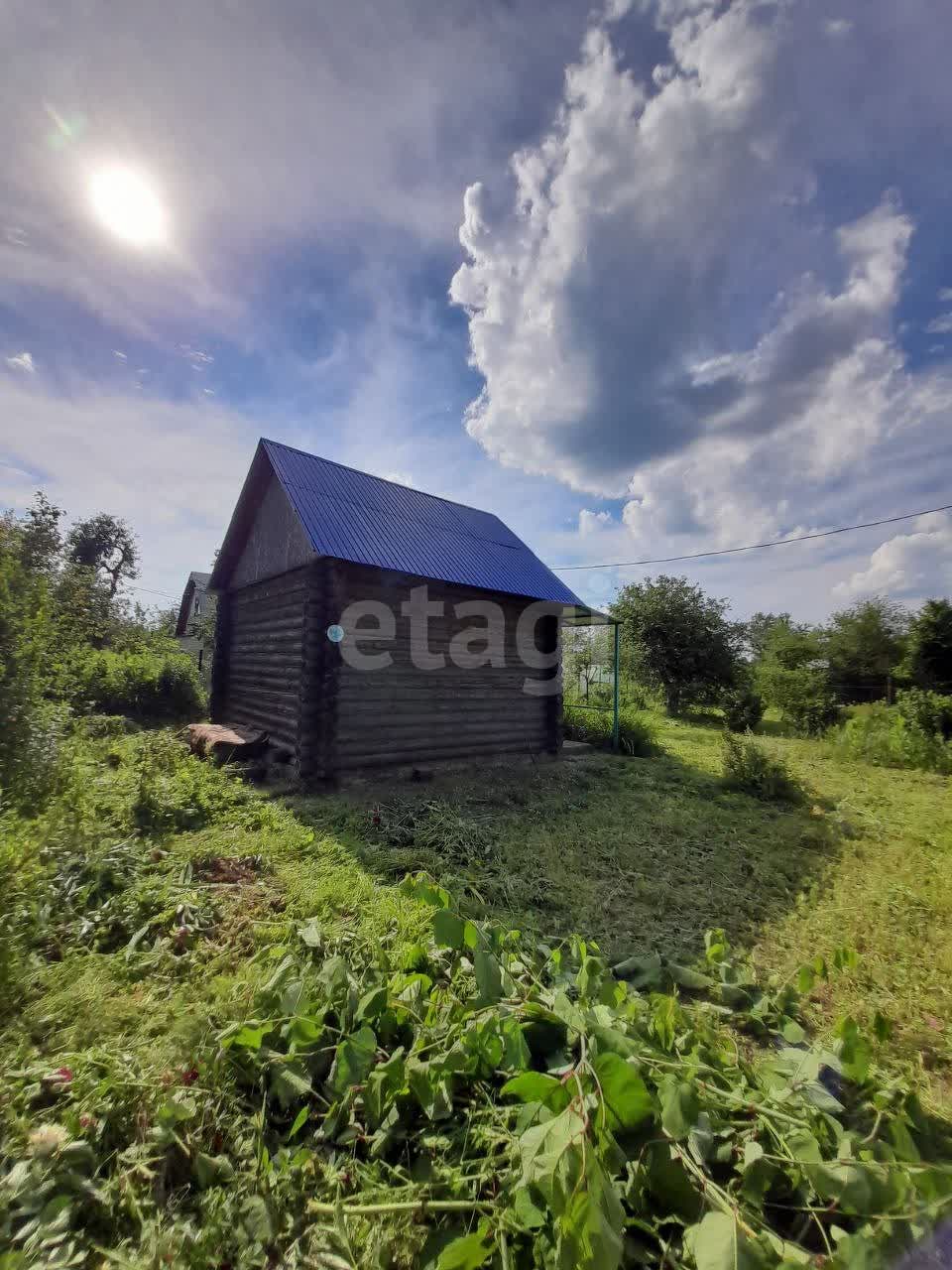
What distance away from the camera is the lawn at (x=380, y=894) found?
2141 mm

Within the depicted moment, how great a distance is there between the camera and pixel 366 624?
24.8ft

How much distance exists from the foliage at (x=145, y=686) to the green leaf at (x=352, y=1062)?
1286cm

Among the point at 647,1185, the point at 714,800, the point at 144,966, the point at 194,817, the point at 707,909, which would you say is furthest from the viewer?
the point at 714,800

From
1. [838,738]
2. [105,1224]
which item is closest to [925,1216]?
[105,1224]

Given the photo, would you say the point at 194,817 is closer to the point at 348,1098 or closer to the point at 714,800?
the point at 348,1098

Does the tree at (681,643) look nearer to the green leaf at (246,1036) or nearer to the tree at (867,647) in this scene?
the tree at (867,647)

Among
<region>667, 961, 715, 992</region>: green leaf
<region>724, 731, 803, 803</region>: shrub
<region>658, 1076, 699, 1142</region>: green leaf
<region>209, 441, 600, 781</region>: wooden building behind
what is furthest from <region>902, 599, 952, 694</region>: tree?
<region>658, 1076, 699, 1142</region>: green leaf

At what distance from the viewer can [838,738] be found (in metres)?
11.4

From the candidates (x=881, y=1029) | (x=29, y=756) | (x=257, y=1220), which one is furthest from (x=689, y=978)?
(x=29, y=756)

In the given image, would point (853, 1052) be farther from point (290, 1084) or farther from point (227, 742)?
point (227, 742)

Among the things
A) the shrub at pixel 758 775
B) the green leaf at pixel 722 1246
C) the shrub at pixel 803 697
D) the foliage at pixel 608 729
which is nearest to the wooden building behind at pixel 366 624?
the foliage at pixel 608 729

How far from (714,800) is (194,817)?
742 centimetres

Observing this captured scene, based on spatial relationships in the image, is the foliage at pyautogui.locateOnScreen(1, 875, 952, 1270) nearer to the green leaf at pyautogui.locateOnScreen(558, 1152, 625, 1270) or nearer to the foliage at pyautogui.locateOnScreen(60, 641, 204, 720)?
the green leaf at pyautogui.locateOnScreen(558, 1152, 625, 1270)

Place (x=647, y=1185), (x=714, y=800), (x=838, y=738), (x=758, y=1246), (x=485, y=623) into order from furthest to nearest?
(x=838, y=738) → (x=485, y=623) → (x=714, y=800) → (x=647, y=1185) → (x=758, y=1246)
